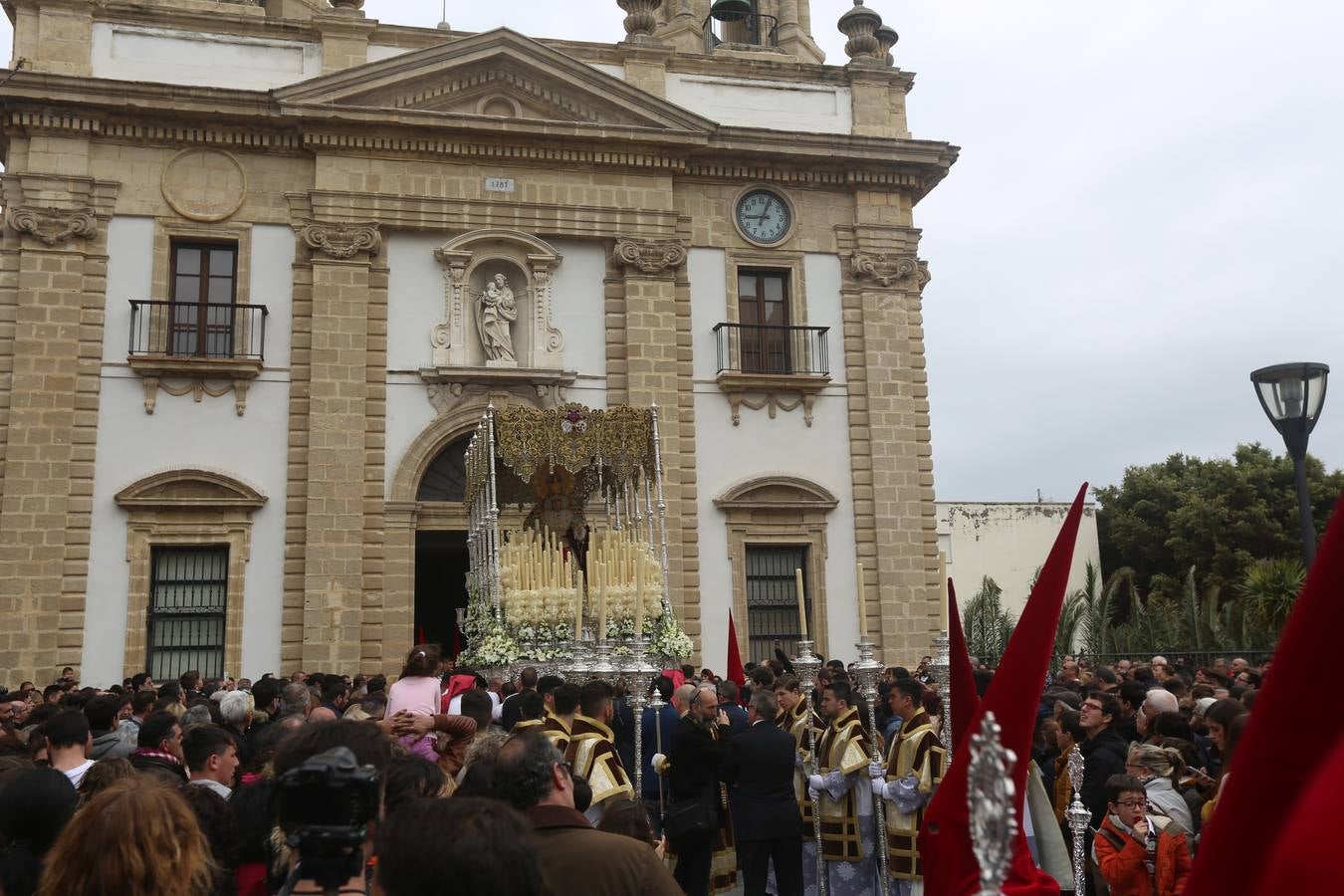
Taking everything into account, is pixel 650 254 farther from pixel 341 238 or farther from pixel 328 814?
pixel 328 814

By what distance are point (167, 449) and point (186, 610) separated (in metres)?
2.50

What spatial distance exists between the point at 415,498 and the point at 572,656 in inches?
261

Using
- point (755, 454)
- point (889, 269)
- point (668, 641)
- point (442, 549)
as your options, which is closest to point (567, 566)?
point (668, 641)

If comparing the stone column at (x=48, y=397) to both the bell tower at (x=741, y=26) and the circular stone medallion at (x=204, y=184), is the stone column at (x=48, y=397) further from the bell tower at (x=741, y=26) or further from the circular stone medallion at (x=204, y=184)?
the bell tower at (x=741, y=26)

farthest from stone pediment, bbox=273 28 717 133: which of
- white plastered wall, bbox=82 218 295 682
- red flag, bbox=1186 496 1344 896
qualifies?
red flag, bbox=1186 496 1344 896

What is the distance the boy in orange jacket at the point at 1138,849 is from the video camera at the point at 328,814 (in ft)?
14.9

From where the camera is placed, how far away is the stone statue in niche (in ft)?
66.3

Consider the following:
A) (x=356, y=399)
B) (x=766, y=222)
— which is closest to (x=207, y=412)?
(x=356, y=399)

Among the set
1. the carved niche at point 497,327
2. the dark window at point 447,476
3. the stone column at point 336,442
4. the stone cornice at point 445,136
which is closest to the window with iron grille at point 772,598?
the carved niche at point 497,327

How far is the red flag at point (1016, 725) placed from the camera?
→ 3.40 m

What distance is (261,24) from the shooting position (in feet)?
66.2

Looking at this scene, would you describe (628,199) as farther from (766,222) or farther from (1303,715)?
(1303,715)

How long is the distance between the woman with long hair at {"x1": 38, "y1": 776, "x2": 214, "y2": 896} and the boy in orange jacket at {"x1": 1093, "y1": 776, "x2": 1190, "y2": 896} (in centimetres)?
432

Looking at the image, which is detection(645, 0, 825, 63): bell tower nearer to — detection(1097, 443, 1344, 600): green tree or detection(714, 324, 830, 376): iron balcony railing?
detection(714, 324, 830, 376): iron balcony railing
